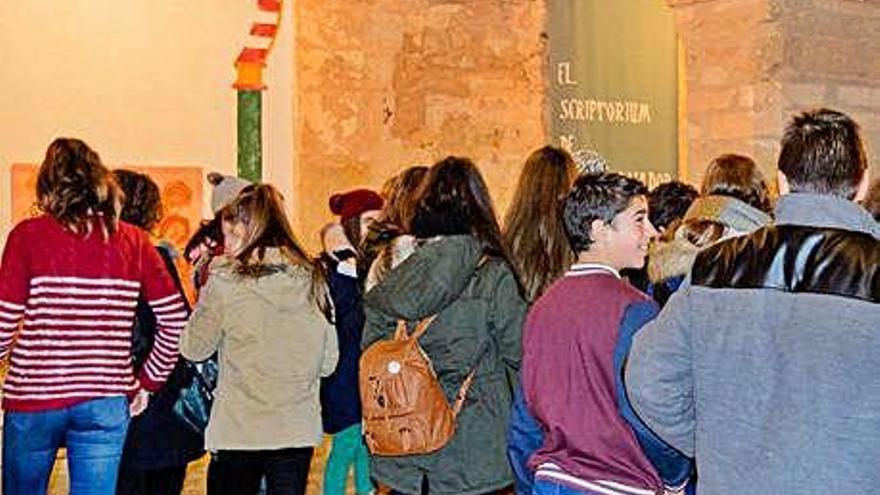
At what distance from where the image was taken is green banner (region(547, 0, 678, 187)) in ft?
25.1

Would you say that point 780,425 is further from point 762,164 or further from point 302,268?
point 762,164

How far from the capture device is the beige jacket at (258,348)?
13.9 feet

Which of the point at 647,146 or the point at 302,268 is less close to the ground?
the point at 647,146

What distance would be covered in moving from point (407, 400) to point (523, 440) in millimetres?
515

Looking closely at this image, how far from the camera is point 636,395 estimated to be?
264cm

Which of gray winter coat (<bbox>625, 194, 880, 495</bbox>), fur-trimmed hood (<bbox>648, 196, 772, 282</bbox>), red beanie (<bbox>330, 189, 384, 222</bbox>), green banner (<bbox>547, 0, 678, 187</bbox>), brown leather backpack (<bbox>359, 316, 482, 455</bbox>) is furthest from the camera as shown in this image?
green banner (<bbox>547, 0, 678, 187</bbox>)

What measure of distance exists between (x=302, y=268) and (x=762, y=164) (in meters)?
2.52

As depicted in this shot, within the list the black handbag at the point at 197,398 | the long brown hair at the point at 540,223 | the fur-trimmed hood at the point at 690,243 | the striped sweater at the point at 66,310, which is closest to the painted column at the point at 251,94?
the black handbag at the point at 197,398

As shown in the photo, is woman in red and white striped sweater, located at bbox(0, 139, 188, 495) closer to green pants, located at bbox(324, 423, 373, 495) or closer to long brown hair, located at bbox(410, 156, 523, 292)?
long brown hair, located at bbox(410, 156, 523, 292)

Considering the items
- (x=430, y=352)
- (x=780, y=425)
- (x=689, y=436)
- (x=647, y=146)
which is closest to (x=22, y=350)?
(x=430, y=352)

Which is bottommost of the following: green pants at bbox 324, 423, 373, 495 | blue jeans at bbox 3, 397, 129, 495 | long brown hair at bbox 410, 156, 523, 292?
green pants at bbox 324, 423, 373, 495

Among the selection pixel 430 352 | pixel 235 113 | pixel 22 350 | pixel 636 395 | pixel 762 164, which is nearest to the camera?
pixel 636 395

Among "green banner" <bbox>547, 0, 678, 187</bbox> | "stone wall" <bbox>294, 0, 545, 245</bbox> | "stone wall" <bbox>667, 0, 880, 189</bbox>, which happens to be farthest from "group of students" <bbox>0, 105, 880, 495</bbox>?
"stone wall" <bbox>294, 0, 545, 245</bbox>

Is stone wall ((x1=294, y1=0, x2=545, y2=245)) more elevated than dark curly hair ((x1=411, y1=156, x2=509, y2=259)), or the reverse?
stone wall ((x1=294, y1=0, x2=545, y2=245))
